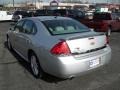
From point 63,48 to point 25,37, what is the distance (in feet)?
6.65

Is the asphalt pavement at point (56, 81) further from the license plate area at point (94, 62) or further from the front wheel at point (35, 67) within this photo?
the license plate area at point (94, 62)

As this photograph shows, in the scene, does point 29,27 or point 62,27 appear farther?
point 29,27

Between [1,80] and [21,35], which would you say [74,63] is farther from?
[21,35]

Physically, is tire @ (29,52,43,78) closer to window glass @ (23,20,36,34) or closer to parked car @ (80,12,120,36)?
window glass @ (23,20,36,34)

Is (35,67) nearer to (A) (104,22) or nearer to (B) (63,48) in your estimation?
(B) (63,48)

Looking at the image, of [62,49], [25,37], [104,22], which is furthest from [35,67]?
[104,22]

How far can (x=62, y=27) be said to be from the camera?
6199mm

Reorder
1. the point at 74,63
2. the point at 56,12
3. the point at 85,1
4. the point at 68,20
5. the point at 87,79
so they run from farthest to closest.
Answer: the point at 85,1 < the point at 56,12 < the point at 68,20 < the point at 87,79 < the point at 74,63

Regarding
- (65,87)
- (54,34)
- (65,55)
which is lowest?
(65,87)

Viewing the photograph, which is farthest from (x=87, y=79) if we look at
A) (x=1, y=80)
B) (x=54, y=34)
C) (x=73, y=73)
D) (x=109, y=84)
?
(x=1, y=80)

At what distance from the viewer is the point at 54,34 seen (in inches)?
227

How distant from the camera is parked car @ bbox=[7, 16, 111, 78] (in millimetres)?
5145

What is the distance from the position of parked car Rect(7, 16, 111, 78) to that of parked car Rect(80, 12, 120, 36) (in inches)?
342

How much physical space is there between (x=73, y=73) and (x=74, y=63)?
0.22 m
